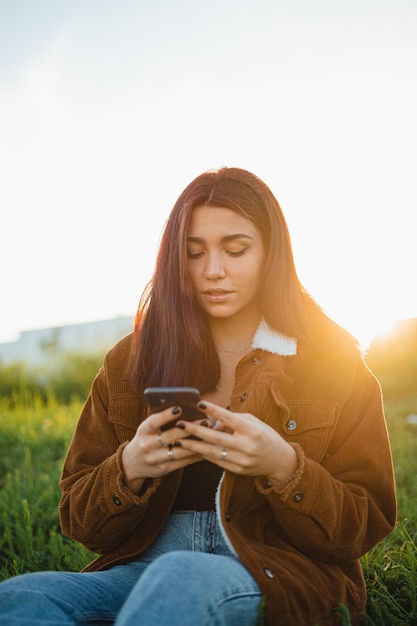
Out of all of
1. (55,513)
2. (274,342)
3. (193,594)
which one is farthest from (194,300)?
(55,513)

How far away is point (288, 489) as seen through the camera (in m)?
1.91

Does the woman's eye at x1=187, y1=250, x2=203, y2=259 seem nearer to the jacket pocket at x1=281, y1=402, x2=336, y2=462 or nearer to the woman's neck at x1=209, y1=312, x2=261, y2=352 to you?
the woman's neck at x1=209, y1=312, x2=261, y2=352

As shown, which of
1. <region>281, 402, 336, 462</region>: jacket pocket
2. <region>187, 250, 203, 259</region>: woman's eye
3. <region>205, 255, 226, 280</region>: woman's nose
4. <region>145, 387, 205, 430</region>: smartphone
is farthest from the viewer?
<region>187, 250, 203, 259</region>: woman's eye

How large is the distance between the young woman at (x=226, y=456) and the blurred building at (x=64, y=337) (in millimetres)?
12314

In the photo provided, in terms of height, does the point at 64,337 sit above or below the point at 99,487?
below

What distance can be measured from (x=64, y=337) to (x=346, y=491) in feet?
58.3

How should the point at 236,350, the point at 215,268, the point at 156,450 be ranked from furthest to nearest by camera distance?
1. the point at 236,350
2. the point at 215,268
3. the point at 156,450

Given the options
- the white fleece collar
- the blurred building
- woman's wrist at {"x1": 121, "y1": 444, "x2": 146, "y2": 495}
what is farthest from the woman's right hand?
the blurred building

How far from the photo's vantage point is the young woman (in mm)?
1764

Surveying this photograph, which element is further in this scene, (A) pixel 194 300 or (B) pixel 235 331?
(B) pixel 235 331

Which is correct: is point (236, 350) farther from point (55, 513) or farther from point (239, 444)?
point (55, 513)

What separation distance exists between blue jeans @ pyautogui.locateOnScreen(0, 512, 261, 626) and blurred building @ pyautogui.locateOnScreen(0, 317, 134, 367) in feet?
41.6

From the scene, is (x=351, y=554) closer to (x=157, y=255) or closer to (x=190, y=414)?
(x=190, y=414)

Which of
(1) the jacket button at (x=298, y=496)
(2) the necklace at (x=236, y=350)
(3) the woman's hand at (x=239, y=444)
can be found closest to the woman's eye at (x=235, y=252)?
(2) the necklace at (x=236, y=350)
